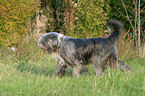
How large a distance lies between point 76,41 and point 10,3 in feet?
13.0

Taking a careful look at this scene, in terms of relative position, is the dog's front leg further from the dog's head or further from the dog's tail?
the dog's tail

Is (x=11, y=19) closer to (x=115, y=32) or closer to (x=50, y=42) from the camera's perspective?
(x=50, y=42)

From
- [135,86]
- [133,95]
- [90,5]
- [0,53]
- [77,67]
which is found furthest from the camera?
[90,5]

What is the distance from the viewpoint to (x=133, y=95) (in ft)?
10.7

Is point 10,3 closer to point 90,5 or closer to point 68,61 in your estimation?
point 90,5

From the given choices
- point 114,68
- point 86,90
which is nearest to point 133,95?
point 86,90

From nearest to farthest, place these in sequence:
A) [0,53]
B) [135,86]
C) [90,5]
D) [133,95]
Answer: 1. [133,95]
2. [135,86]
3. [0,53]
4. [90,5]

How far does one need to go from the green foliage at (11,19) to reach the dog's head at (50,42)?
3.21 m

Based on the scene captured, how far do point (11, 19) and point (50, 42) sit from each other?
366cm

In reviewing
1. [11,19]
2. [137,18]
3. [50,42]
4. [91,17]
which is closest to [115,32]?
[50,42]

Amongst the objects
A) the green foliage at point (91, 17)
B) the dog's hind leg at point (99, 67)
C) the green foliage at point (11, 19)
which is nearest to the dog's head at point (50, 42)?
the dog's hind leg at point (99, 67)

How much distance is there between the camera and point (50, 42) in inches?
168

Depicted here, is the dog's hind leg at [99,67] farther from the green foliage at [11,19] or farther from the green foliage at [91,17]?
the green foliage at [11,19]

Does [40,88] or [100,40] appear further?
[100,40]
